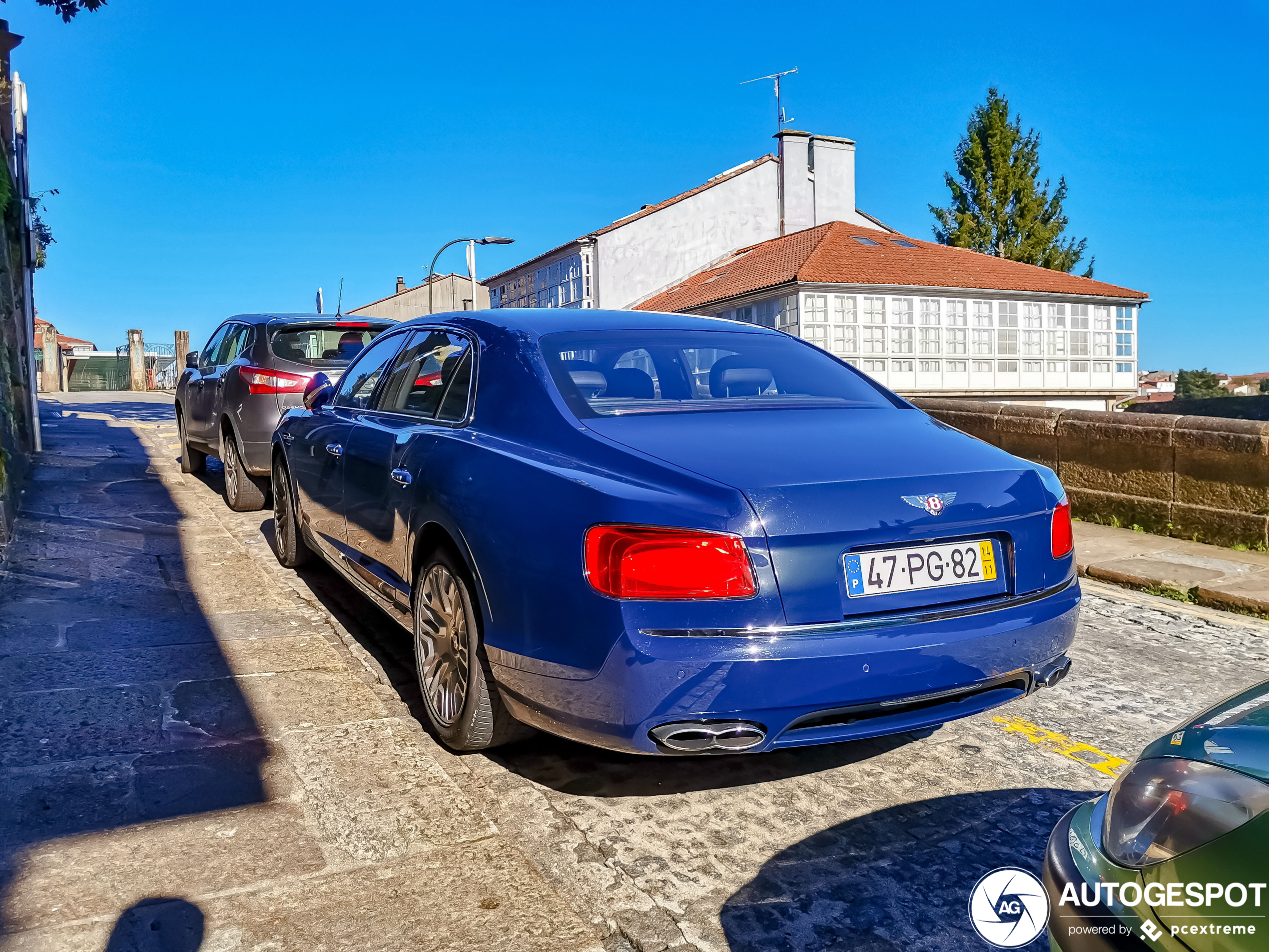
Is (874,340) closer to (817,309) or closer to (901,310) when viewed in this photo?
(901,310)

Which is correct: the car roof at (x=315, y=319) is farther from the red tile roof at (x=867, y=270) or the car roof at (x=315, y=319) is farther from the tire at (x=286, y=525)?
the red tile roof at (x=867, y=270)

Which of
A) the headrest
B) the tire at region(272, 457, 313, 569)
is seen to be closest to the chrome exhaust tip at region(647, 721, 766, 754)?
the headrest

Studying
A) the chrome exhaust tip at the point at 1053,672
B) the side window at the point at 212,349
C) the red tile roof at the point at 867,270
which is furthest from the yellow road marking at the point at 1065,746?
the red tile roof at the point at 867,270

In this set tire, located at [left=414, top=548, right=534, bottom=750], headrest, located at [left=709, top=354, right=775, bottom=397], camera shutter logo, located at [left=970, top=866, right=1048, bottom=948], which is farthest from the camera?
headrest, located at [left=709, top=354, right=775, bottom=397]

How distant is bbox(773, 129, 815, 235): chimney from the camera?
40.1m

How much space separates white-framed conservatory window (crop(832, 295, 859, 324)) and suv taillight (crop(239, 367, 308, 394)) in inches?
959

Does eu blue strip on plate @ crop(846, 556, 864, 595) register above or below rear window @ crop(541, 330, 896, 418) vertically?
below

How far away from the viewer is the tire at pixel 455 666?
10.6 feet

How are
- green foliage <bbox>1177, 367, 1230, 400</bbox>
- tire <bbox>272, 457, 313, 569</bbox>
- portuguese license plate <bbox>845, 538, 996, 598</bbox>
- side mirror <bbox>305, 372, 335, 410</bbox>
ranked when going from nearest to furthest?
portuguese license plate <bbox>845, 538, 996, 598</bbox>
side mirror <bbox>305, 372, 335, 410</bbox>
tire <bbox>272, 457, 313, 569</bbox>
green foliage <bbox>1177, 367, 1230, 400</bbox>

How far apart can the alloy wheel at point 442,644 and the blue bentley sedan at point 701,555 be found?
1cm

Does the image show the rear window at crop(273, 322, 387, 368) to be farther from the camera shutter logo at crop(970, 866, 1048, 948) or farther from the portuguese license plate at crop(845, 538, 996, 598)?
the camera shutter logo at crop(970, 866, 1048, 948)

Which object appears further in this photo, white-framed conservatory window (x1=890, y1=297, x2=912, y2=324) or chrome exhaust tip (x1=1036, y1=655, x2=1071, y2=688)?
white-framed conservatory window (x1=890, y1=297, x2=912, y2=324)

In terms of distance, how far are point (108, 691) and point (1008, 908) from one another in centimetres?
338

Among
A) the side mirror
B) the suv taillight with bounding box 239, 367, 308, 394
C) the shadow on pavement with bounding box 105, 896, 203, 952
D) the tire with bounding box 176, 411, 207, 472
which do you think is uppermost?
the suv taillight with bounding box 239, 367, 308, 394
